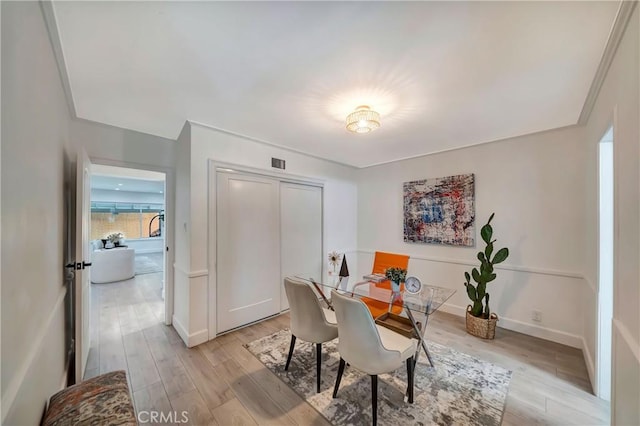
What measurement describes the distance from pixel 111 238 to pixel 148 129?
189 inches

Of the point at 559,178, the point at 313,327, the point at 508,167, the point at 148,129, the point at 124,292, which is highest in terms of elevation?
the point at 148,129

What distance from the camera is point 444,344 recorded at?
267 centimetres

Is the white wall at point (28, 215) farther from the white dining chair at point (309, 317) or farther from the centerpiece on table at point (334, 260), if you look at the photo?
the centerpiece on table at point (334, 260)

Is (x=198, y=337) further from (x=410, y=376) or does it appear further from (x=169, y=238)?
(x=410, y=376)

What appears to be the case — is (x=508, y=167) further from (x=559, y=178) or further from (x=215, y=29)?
(x=215, y=29)

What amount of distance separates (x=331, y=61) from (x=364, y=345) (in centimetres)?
191

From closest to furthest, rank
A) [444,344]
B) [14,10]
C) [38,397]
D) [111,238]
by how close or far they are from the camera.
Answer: [14,10]
[38,397]
[444,344]
[111,238]

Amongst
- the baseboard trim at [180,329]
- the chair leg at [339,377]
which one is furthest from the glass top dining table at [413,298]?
the baseboard trim at [180,329]

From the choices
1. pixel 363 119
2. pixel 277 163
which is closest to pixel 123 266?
pixel 277 163

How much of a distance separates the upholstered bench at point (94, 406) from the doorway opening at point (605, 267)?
10.4ft

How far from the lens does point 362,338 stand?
1586 millimetres

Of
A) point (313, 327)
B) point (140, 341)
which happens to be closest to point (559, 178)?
point (313, 327)

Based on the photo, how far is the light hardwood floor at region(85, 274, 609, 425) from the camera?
68.4 inches

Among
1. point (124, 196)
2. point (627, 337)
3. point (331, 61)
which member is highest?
point (331, 61)
